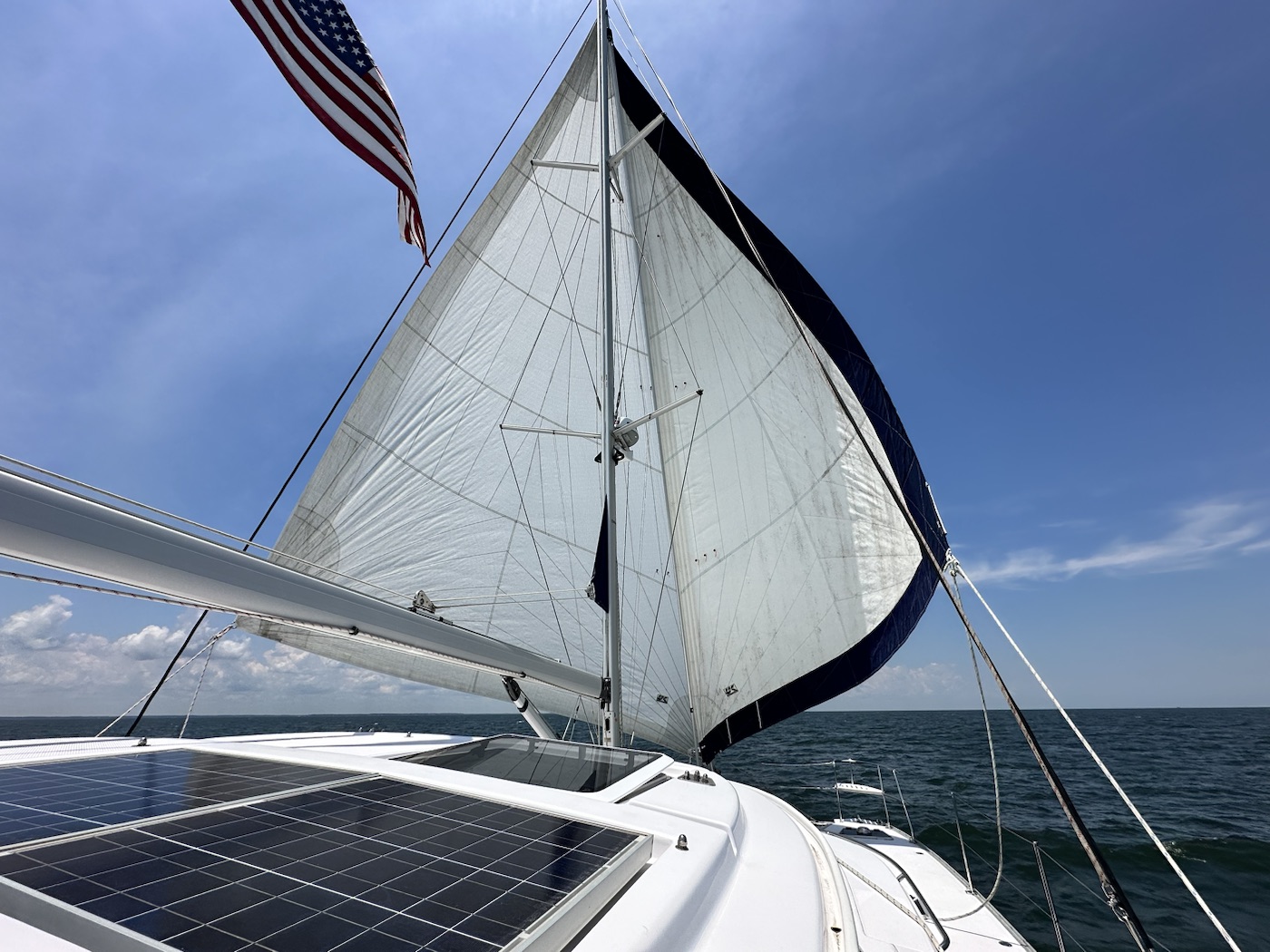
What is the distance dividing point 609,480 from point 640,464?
3802mm

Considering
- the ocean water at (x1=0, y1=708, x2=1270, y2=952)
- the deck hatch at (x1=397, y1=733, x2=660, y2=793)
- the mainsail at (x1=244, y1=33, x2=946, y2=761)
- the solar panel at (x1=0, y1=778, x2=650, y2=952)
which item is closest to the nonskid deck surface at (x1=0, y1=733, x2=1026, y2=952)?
the solar panel at (x1=0, y1=778, x2=650, y2=952)

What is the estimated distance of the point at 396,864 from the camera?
1928 mm

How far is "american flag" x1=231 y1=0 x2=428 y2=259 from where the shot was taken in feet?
16.4

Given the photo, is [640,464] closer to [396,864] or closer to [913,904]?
[913,904]

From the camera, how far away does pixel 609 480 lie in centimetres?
634

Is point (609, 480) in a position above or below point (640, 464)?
below

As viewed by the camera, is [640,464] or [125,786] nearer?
[125,786]

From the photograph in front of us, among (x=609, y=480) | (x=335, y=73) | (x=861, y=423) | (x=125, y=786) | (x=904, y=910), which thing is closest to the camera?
(x=125, y=786)

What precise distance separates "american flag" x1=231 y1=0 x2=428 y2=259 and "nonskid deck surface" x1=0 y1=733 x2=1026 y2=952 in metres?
5.48

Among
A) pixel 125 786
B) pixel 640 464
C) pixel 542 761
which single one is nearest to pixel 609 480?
pixel 542 761

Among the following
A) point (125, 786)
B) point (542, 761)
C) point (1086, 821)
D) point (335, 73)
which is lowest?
point (1086, 821)

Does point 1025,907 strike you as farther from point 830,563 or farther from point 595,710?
point 595,710

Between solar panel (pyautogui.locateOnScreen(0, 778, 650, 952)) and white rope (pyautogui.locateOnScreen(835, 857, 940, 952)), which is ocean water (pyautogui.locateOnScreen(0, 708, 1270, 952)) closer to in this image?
white rope (pyautogui.locateOnScreen(835, 857, 940, 952))

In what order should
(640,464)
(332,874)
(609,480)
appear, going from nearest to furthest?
(332,874) < (609,480) < (640,464)
